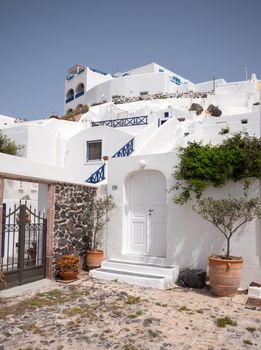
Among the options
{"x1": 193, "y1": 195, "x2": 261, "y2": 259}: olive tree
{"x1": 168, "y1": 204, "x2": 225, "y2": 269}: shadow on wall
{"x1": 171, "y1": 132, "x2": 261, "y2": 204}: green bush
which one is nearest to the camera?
{"x1": 193, "y1": 195, "x2": 261, "y2": 259}: olive tree

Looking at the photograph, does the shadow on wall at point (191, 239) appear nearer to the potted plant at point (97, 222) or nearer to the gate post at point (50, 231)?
the potted plant at point (97, 222)

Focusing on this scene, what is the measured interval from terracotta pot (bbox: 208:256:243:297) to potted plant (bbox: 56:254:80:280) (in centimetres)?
396

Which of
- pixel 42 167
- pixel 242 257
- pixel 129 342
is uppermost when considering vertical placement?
pixel 42 167

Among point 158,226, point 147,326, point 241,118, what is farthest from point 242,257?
point 241,118

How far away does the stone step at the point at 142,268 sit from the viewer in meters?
9.20

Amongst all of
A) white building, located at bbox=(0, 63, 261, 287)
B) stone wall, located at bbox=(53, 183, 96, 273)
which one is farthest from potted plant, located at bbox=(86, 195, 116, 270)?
white building, located at bbox=(0, 63, 261, 287)

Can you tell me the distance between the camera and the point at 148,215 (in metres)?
10.6

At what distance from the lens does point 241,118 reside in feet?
54.0

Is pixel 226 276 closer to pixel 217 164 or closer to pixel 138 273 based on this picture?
pixel 138 273

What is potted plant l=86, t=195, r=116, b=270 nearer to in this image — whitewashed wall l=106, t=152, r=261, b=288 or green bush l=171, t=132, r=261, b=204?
whitewashed wall l=106, t=152, r=261, b=288

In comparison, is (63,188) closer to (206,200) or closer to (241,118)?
(206,200)

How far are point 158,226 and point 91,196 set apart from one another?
2581mm

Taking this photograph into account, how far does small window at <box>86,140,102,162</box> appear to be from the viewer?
63.2 ft

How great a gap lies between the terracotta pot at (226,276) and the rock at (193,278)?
624 mm
